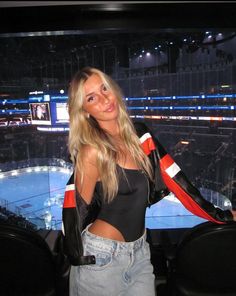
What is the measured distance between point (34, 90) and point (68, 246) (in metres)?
1.89

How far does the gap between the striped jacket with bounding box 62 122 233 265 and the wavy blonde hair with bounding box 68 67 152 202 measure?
0.23 feet

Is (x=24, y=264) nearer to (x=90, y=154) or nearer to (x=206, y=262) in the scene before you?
(x=90, y=154)

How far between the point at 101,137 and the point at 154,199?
41 cm

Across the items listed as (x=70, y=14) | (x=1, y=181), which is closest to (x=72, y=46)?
(x=70, y=14)

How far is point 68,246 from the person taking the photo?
122 centimetres

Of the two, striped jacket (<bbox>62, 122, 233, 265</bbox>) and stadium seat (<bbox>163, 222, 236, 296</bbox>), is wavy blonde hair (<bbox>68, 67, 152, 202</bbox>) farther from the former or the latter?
stadium seat (<bbox>163, 222, 236, 296</bbox>)

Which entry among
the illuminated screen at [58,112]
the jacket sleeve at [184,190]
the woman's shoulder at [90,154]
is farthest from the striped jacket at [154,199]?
the illuminated screen at [58,112]

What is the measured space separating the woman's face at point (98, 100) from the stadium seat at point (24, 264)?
627 mm

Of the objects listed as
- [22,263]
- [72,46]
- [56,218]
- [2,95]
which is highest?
[72,46]

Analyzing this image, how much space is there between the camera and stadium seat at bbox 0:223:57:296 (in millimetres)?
1310

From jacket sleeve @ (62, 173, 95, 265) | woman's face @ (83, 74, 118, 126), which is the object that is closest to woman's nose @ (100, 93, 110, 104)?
woman's face @ (83, 74, 118, 126)

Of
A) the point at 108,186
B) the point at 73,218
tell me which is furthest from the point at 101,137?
the point at 73,218

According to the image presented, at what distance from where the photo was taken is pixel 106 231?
1.25 meters

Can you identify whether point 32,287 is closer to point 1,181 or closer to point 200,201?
point 200,201
